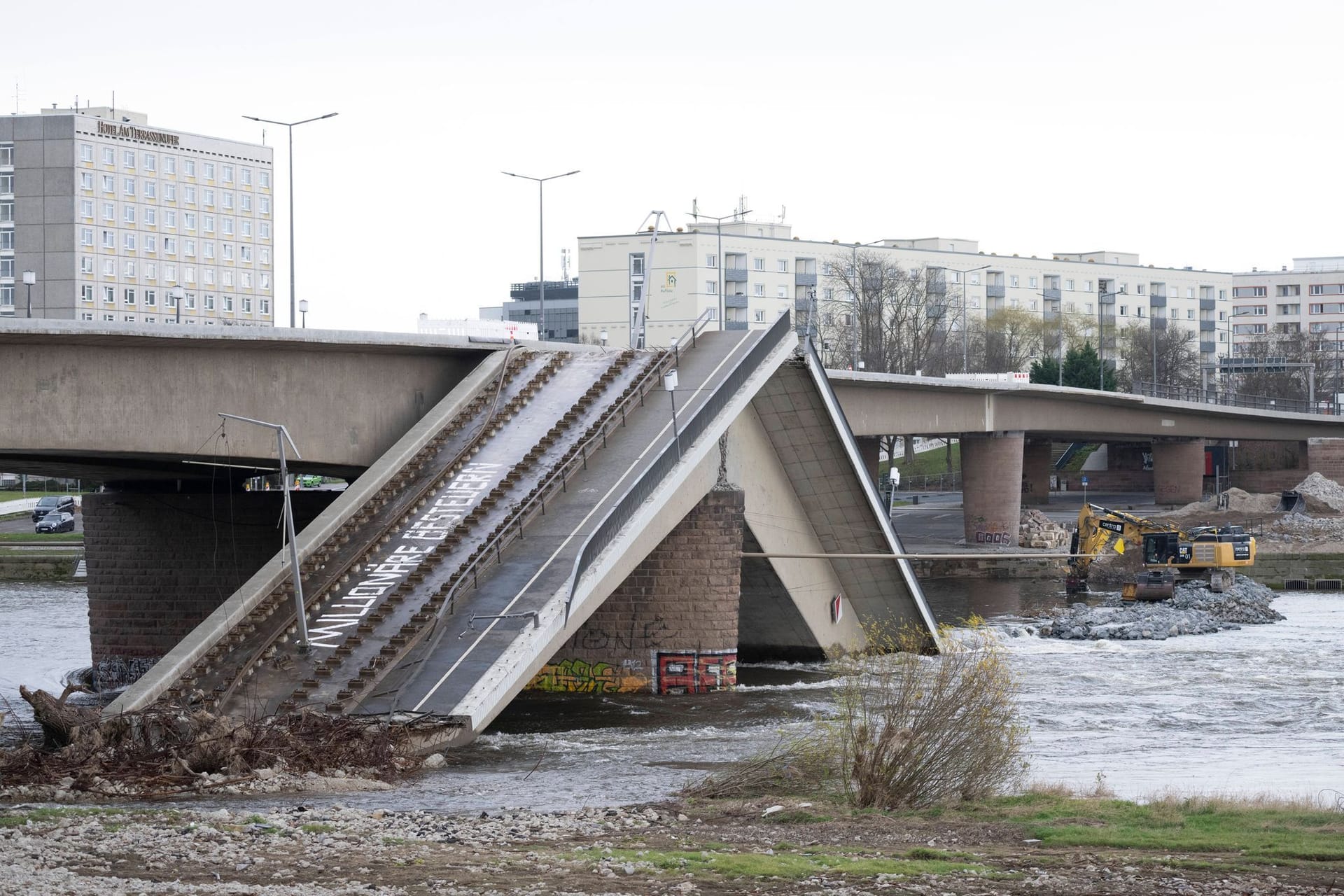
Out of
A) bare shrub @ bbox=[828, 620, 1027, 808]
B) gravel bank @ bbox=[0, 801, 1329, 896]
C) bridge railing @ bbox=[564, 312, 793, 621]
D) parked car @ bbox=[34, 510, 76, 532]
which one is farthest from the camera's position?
parked car @ bbox=[34, 510, 76, 532]

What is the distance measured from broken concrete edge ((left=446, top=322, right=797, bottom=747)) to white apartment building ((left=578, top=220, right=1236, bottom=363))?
54567 millimetres

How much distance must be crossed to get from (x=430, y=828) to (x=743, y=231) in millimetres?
99171

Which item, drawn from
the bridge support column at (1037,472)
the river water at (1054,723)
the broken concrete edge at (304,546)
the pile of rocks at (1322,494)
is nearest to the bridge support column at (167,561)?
the river water at (1054,723)

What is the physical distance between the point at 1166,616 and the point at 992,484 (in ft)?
75.2

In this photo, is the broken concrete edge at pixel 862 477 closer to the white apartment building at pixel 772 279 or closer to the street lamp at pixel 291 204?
the street lamp at pixel 291 204

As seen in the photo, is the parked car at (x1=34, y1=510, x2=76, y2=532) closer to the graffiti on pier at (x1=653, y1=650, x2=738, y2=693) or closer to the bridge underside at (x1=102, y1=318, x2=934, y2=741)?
the bridge underside at (x1=102, y1=318, x2=934, y2=741)

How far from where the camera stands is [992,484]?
73.5m

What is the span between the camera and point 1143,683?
37719mm

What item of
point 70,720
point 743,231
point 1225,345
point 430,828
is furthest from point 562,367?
point 1225,345

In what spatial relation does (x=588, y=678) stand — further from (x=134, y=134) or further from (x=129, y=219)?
(x=129, y=219)

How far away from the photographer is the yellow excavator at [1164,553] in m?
56.7

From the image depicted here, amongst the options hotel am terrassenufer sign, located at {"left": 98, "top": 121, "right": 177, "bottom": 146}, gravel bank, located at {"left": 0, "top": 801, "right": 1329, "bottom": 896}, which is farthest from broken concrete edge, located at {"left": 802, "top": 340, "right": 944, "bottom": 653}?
hotel am terrassenufer sign, located at {"left": 98, "top": 121, "right": 177, "bottom": 146}

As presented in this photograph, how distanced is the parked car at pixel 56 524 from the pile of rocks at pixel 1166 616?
51.5 metres

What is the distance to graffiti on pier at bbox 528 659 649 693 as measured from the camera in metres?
34.9
